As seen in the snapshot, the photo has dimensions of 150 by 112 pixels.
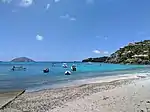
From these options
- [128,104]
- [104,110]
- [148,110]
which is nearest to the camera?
[148,110]

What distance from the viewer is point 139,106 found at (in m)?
17.3

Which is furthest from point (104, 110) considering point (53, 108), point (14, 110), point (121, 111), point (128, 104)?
point (14, 110)

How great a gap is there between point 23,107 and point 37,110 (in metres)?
2.18

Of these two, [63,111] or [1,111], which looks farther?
[1,111]

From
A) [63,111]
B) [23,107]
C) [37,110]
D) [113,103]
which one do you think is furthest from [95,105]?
[23,107]

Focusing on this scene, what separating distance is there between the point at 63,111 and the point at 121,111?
367 centimetres

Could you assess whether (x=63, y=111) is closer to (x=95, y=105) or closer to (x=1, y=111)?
(x=95, y=105)

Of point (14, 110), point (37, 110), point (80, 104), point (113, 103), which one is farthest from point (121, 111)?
point (14, 110)

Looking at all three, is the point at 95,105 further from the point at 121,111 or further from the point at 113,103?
the point at 121,111

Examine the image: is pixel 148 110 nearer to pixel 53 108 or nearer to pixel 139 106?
pixel 139 106

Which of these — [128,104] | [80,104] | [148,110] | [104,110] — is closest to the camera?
[148,110]

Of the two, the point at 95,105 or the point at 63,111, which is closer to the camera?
the point at 63,111

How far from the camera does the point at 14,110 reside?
1912 centimetres

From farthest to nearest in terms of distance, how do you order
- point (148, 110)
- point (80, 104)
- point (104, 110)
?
point (80, 104), point (104, 110), point (148, 110)
